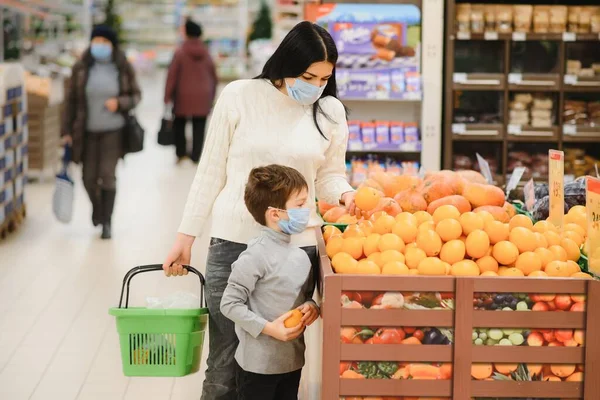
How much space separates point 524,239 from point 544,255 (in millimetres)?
76

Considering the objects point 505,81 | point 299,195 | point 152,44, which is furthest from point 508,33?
point 152,44

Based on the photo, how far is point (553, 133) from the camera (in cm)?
725

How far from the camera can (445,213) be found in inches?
123

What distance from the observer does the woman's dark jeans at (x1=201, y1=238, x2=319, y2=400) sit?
10.6 ft

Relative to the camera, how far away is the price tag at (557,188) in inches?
134

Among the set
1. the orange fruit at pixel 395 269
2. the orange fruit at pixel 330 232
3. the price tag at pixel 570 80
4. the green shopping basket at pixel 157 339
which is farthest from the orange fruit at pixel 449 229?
the price tag at pixel 570 80

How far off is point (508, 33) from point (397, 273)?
4.63 meters

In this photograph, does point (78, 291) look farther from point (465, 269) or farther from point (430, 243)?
point (465, 269)

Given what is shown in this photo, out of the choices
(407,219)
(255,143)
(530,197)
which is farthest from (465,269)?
(530,197)

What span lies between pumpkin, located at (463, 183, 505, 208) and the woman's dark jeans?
62 cm

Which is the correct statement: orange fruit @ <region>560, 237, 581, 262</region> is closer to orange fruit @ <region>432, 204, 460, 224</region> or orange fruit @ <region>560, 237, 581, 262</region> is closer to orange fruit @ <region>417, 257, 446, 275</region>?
orange fruit @ <region>432, 204, 460, 224</region>

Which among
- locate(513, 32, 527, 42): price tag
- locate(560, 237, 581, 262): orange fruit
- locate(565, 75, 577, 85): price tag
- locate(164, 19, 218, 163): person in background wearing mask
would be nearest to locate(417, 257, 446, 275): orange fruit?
locate(560, 237, 581, 262): orange fruit

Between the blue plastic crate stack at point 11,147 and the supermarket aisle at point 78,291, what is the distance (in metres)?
0.20

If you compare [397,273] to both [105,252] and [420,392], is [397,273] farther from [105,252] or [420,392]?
[105,252]
